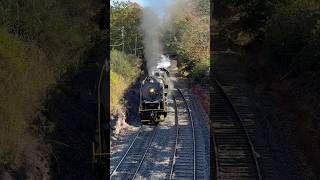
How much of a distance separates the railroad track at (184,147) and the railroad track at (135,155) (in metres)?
1.19

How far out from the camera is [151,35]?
1086 inches

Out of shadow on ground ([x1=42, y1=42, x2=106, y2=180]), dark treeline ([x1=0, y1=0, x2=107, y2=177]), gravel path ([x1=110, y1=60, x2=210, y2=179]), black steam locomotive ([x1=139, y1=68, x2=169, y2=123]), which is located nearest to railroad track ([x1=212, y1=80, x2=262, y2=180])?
gravel path ([x1=110, y1=60, x2=210, y2=179])

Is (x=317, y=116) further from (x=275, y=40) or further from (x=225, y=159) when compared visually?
(x=275, y=40)

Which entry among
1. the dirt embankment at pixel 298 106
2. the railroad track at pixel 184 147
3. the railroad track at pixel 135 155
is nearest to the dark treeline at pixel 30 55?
the railroad track at pixel 135 155

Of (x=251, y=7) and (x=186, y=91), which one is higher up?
(x=251, y=7)

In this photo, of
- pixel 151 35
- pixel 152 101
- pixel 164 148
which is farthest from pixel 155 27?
pixel 164 148

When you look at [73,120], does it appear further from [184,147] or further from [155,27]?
[155,27]

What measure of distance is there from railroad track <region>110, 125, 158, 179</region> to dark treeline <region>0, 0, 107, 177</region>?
113 inches

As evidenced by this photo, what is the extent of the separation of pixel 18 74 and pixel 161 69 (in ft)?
41.5

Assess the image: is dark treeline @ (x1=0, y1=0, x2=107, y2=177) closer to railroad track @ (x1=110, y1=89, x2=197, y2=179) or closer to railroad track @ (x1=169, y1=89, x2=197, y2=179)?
railroad track @ (x1=110, y1=89, x2=197, y2=179)

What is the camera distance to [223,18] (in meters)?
31.8

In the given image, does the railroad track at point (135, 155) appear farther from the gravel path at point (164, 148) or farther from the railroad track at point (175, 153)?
the gravel path at point (164, 148)

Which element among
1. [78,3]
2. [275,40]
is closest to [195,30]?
[275,40]

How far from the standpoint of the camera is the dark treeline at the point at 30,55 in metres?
14.5
